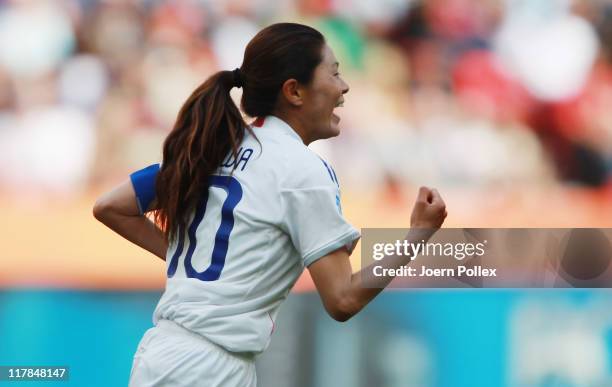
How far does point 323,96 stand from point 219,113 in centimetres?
22

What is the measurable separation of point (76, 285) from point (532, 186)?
1.97m

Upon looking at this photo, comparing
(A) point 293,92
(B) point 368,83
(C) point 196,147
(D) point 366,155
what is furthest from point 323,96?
(B) point 368,83

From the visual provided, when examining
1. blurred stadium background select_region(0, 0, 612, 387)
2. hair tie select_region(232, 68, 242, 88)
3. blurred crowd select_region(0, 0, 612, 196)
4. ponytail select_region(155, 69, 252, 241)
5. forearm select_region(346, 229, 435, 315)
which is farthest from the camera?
blurred crowd select_region(0, 0, 612, 196)

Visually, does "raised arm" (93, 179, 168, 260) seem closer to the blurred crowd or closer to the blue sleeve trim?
the blue sleeve trim

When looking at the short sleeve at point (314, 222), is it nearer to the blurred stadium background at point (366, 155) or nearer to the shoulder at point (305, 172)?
the shoulder at point (305, 172)

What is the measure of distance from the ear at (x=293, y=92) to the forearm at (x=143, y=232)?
45 cm

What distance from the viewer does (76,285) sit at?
403 cm

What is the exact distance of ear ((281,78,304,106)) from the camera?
6.11 ft

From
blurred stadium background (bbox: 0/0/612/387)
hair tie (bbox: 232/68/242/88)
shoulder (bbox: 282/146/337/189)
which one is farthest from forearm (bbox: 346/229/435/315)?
blurred stadium background (bbox: 0/0/612/387)

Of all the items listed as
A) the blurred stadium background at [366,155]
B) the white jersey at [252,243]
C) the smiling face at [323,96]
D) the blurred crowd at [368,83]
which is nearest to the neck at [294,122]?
the smiling face at [323,96]

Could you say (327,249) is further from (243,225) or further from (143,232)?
(143,232)

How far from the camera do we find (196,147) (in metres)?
1.78

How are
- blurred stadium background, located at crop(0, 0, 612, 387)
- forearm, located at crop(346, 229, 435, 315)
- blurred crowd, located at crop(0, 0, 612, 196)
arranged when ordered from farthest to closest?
blurred crowd, located at crop(0, 0, 612, 196) → blurred stadium background, located at crop(0, 0, 612, 387) → forearm, located at crop(346, 229, 435, 315)

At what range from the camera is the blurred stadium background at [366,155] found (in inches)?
151
